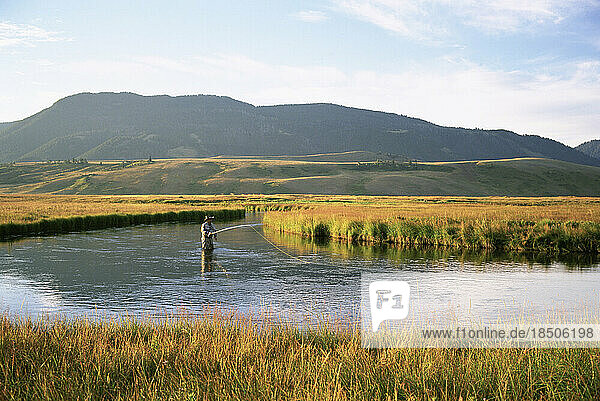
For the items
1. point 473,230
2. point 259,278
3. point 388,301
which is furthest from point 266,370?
point 473,230

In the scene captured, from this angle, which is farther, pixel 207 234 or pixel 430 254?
pixel 430 254

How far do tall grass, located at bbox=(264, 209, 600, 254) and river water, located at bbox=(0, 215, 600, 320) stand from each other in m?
2.28

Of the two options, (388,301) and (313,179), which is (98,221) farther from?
(313,179)

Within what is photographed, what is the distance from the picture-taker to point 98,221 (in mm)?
43781

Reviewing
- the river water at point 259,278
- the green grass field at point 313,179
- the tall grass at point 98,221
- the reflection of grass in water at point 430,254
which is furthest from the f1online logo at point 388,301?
the green grass field at point 313,179

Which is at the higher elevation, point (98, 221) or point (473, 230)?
point (473, 230)

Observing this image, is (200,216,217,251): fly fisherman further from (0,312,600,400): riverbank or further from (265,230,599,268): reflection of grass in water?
(0,312,600,400): riverbank

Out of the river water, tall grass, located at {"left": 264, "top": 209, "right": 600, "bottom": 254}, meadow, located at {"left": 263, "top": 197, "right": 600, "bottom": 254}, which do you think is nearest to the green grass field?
meadow, located at {"left": 263, "top": 197, "right": 600, "bottom": 254}

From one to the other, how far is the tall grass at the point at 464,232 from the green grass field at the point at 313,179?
97.6 m

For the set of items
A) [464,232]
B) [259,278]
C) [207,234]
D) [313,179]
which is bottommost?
[259,278]

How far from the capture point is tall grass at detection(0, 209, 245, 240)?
120 feet

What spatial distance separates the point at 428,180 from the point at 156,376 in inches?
5562

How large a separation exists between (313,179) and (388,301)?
134 metres

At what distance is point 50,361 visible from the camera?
8.20 m
